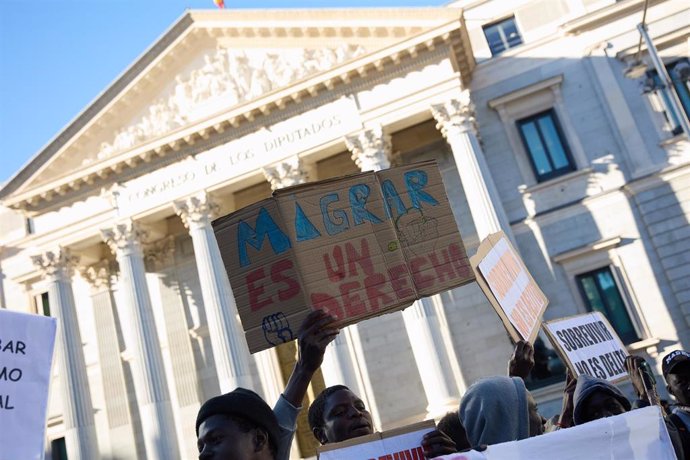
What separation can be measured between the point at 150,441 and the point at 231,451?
756 inches

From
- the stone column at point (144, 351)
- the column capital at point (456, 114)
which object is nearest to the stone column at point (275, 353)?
the stone column at point (144, 351)

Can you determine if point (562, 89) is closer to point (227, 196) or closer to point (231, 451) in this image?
point (227, 196)

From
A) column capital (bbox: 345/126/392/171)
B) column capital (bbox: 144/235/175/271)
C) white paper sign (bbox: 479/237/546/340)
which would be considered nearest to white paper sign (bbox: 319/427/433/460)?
white paper sign (bbox: 479/237/546/340)

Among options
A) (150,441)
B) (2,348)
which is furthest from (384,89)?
(2,348)

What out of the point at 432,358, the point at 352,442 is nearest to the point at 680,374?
the point at 352,442

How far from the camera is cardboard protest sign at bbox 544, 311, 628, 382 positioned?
6117mm

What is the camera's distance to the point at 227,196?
23969 mm

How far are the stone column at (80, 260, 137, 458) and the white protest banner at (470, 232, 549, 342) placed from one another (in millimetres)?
21322

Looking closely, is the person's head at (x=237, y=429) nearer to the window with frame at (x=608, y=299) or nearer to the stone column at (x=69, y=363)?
the window with frame at (x=608, y=299)

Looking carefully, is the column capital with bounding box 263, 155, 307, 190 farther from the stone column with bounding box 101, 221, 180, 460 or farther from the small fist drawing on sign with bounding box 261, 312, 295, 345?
the small fist drawing on sign with bounding box 261, 312, 295, 345

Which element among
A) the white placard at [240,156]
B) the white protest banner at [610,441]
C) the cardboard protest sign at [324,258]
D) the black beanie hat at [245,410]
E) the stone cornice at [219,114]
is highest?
the stone cornice at [219,114]

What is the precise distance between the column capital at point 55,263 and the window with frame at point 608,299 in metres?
16.8

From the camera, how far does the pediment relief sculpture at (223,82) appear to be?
76.5 feet

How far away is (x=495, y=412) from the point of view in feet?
11.4
